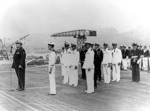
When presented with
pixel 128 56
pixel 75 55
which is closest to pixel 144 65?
pixel 128 56

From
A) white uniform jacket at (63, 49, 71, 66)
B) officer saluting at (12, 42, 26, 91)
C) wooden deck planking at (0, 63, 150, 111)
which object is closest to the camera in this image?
wooden deck planking at (0, 63, 150, 111)

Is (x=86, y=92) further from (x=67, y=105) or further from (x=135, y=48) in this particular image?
(x=135, y=48)

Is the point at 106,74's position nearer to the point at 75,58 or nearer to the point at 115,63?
the point at 115,63

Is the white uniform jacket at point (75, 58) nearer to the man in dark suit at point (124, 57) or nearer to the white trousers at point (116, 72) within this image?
the white trousers at point (116, 72)

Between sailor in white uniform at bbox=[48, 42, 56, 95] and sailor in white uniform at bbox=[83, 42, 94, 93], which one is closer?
sailor in white uniform at bbox=[48, 42, 56, 95]

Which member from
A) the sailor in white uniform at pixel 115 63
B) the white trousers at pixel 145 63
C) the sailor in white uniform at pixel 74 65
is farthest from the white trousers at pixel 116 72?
the white trousers at pixel 145 63

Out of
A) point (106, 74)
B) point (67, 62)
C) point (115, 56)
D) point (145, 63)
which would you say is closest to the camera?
point (106, 74)

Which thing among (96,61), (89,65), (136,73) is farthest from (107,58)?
(89,65)

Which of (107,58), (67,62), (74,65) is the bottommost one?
(74,65)

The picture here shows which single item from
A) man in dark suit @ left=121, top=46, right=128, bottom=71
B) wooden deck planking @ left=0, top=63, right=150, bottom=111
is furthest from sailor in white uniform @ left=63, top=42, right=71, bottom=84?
man in dark suit @ left=121, top=46, right=128, bottom=71

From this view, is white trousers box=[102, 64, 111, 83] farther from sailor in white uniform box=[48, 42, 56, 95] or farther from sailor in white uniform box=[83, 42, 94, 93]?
sailor in white uniform box=[48, 42, 56, 95]

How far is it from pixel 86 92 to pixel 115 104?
2243mm

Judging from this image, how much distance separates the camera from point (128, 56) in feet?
61.2

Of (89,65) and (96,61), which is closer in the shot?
(89,65)
